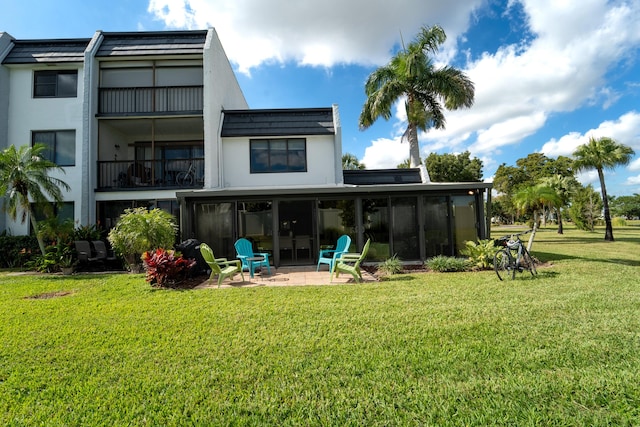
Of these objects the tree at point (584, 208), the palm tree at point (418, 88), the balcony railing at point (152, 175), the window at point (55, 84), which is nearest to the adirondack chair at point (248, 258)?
the balcony railing at point (152, 175)

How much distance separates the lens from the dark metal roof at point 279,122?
1284cm

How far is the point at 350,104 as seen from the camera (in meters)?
18.9

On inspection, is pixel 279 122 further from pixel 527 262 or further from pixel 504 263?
pixel 527 262

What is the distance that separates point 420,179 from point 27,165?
15.7 metres

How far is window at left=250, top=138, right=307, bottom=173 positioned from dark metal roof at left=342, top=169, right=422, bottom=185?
2428 millimetres

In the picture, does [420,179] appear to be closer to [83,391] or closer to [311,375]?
[311,375]

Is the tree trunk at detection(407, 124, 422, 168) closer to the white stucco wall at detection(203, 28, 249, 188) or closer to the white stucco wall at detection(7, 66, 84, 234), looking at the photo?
the white stucco wall at detection(203, 28, 249, 188)

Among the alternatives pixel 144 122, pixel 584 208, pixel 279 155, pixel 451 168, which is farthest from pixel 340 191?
pixel 584 208

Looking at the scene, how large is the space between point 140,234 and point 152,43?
9.53m

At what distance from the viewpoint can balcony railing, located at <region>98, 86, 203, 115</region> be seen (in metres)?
12.9

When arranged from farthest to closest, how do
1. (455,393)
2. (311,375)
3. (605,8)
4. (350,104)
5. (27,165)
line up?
(350,104), (27,165), (605,8), (311,375), (455,393)

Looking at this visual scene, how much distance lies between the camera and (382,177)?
14.3 m

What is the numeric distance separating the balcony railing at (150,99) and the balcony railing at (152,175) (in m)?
2.34

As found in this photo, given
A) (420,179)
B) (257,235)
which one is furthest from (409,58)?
(257,235)
